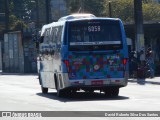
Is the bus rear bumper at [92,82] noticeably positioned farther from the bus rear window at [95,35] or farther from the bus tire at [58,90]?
the bus rear window at [95,35]

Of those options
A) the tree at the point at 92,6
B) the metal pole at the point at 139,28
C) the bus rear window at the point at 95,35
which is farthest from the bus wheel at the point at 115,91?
the tree at the point at 92,6

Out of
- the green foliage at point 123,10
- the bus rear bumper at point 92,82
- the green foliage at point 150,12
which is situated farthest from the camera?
the green foliage at point 123,10

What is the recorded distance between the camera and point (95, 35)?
24125 millimetres

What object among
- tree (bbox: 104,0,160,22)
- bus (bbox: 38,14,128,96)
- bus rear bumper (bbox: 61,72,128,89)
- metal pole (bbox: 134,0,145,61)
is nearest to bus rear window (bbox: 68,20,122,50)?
bus (bbox: 38,14,128,96)

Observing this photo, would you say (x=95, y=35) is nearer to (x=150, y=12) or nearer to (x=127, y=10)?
(x=150, y=12)

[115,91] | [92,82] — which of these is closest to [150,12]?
[115,91]

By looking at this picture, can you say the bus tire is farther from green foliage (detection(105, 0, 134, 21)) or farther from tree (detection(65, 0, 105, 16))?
tree (detection(65, 0, 105, 16))

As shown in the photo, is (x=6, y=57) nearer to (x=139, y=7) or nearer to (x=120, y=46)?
(x=139, y=7)

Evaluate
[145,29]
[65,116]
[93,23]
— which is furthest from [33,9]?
[65,116]

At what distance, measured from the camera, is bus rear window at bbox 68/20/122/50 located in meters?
24.0

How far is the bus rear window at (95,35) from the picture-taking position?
23969 millimetres

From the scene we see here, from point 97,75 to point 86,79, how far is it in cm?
45

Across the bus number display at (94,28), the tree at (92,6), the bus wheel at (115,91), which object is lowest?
the bus wheel at (115,91)

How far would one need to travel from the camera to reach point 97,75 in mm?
24031
